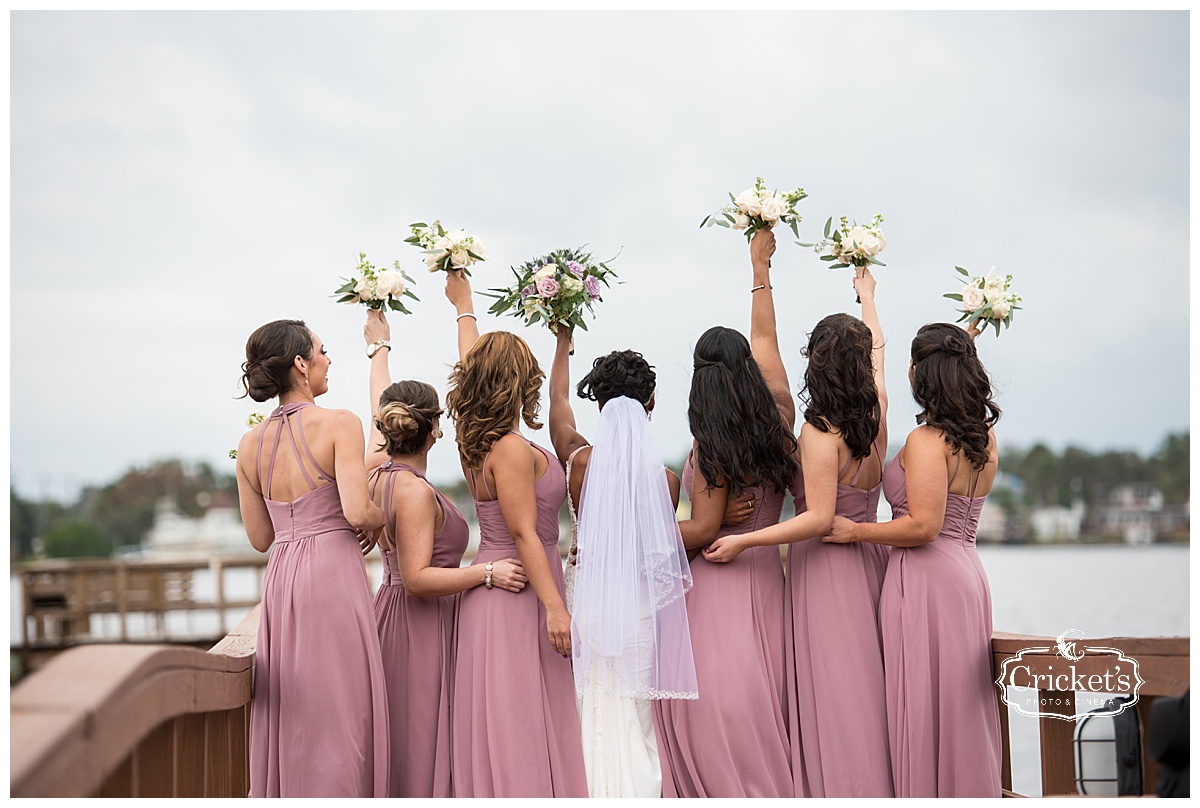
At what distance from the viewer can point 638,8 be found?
13.0ft

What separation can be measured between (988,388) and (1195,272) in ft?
2.74

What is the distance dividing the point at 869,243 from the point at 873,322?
0.33 meters

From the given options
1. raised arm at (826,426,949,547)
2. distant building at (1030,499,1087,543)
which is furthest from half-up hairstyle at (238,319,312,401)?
distant building at (1030,499,1087,543)

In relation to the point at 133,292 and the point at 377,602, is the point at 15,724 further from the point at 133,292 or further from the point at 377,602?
the point at 133,292

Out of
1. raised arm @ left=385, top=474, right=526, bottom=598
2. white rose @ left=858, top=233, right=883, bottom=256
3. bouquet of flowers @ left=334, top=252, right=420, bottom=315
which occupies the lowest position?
raised arm @ left=385, top=474, right=526, bottom=598

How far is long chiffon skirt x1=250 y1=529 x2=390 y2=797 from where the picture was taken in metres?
3.70

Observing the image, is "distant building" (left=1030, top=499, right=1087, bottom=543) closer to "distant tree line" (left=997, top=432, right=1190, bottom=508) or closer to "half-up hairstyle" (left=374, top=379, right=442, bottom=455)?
"distant tree line" (left=997, top=432, right=1190, bottom=508)

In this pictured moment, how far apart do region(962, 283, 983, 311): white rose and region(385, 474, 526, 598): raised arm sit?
2248mm

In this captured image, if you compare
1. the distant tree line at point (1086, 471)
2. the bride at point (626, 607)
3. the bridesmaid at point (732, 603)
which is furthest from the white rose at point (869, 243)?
the distant tree line at point (1086, 471)

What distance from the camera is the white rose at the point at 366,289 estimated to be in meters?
4.61

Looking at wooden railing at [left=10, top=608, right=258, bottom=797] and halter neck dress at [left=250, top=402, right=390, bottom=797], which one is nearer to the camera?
wooden railing at [left=10, top=608, right=258, bottom=797]

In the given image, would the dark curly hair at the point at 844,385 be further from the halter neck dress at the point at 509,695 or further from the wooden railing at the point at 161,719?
the halter neck dress at the point at 509,695

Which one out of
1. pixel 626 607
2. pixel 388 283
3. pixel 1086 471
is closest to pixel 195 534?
pixel 1086 471

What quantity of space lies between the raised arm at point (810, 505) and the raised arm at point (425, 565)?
78 centimetres
